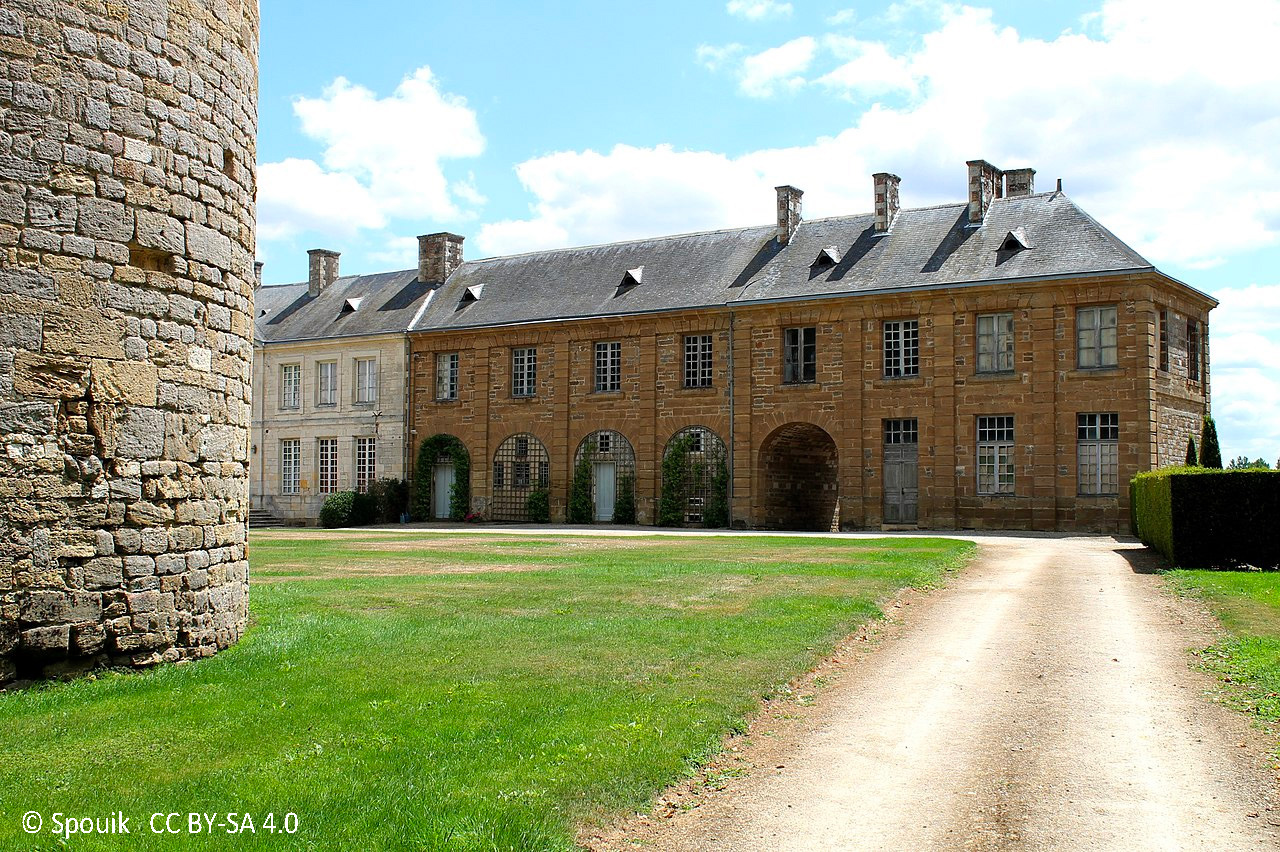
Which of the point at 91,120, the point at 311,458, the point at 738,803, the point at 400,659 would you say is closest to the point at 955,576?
the point at 400,659

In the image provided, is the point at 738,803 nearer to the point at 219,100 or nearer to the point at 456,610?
the point at 456,610

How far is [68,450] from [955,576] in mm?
11520

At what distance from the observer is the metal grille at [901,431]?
2895cm

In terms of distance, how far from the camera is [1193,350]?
2955 cm

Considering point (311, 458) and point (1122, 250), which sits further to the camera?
point (311, 458)

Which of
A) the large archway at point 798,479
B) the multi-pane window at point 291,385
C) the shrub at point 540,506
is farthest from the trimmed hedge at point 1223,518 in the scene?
the multi-pane window at point 291,385

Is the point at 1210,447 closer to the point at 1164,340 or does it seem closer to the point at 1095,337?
the point at 1164,340

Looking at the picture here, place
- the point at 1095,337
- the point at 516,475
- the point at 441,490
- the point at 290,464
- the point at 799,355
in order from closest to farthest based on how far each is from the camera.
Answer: the point at 1095,337 < the point at 799,355 < the point at 516,475 < the point at 441,490 < the point at 290,464

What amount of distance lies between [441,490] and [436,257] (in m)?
8.61

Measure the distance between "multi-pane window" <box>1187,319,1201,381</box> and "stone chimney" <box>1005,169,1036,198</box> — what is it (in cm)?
559

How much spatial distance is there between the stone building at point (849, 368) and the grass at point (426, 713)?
52.0 ft

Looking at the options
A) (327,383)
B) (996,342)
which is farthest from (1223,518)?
(327,383)

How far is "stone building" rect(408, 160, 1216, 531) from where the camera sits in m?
27.0

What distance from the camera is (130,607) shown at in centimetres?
802
